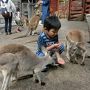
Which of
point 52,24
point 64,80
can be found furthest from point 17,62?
point 52,24

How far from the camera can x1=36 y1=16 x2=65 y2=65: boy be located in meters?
6.10

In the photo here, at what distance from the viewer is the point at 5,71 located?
4.83m

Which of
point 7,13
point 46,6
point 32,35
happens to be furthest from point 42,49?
point 46,6

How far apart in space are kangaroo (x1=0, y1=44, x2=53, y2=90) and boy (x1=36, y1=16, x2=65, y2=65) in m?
0.68

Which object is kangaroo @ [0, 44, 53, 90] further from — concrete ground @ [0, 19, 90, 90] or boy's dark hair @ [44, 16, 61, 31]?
boy's dark hair @ [44, 16, 61, 31]

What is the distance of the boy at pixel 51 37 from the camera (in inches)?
Answer: 240

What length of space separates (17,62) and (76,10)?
1208cm

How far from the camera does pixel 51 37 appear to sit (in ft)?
21.0

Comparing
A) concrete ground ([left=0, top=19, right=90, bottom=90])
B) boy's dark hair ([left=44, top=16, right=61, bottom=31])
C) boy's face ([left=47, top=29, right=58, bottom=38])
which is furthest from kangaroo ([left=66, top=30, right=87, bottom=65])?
boy's dark hair ([left=44, top=16, right=61, bottom=31])

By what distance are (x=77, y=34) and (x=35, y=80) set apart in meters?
2.30

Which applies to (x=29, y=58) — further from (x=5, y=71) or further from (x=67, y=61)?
(x=67, y=61)

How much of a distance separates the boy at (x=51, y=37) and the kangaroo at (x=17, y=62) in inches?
26.7

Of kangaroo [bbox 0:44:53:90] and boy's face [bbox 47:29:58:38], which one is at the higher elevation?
boy's face [bbox 47:29:58:38]

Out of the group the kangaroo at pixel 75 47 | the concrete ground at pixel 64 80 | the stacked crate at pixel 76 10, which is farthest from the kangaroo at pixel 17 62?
the stacked crate at pixel 76 10
